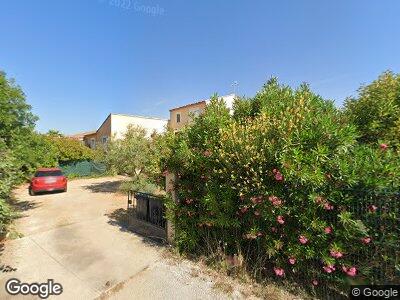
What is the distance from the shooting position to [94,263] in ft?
18.6

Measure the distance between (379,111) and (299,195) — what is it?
11.6 ft

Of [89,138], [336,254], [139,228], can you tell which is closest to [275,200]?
[336,254]

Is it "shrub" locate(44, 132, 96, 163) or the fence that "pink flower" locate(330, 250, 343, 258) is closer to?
"shrub" locate(44, 132, 96, 163)

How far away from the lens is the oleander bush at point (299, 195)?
3617mm

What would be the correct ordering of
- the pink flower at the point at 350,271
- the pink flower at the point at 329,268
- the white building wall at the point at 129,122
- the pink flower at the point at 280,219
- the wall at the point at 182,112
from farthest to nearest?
the wall at the point at 182,112 < the white building wall at the point at 129,122 < the pink flower at the point at 280,219 < the pink flower at the point at 329,268 < the pink flower at the point at 350,271

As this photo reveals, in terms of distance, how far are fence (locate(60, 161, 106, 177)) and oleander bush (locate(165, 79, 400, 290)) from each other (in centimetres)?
2016

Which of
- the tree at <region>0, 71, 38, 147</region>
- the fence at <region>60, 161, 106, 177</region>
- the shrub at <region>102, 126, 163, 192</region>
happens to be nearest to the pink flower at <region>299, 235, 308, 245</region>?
the tree at <region>0, 71, 38, 147</region>

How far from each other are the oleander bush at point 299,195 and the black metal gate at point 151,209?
179 cm

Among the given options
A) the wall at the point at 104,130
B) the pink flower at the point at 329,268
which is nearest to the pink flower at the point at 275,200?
the pink flower at the point at 329,268

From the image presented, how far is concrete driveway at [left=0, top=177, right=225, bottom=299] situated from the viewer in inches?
182

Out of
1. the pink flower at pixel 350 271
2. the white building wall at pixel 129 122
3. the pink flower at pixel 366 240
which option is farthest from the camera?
the white building wall at pixel 129 122

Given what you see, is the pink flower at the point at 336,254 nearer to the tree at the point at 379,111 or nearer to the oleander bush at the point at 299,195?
the oleander bush at the point at 299,195

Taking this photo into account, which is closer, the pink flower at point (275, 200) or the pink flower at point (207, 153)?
the pink flower at point (275, 200)

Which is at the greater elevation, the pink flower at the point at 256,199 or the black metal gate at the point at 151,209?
the pink flower at the point at 256,199
